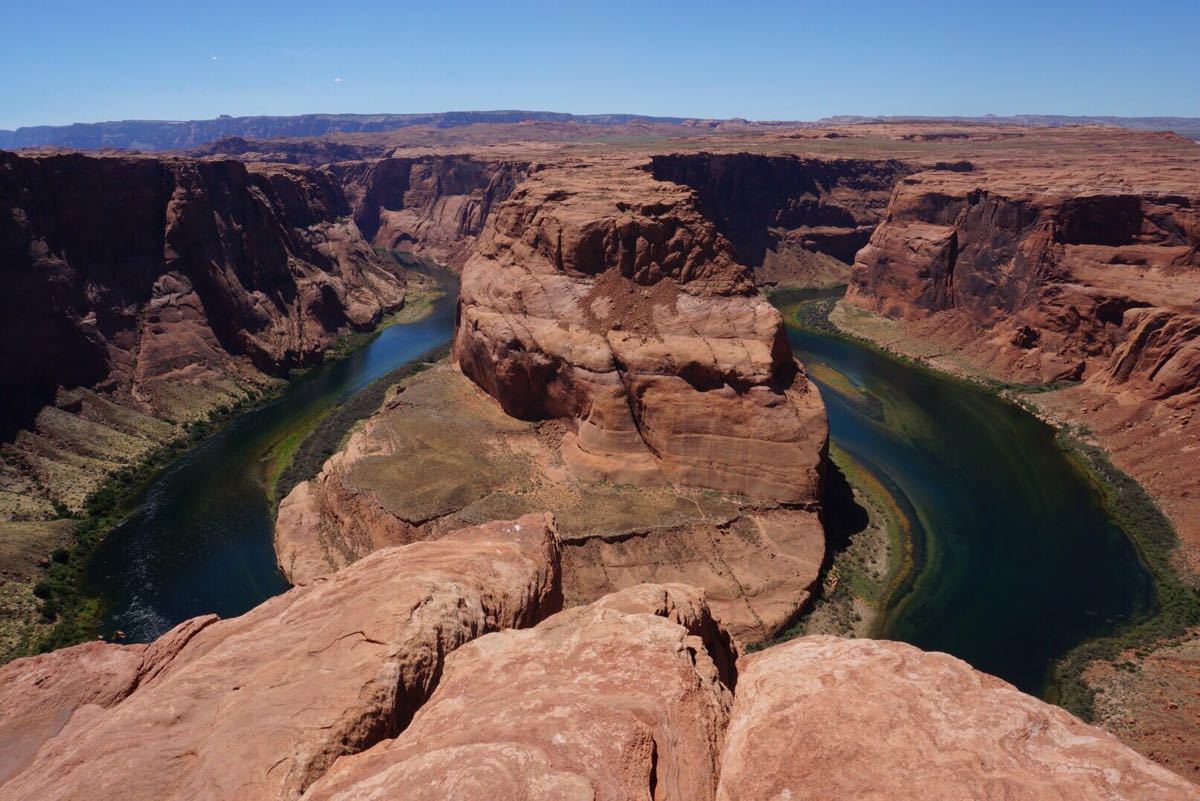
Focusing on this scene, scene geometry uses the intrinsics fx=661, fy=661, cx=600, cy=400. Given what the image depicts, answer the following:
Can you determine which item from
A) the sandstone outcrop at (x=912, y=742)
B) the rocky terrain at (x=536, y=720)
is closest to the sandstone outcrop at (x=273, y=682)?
the rocky terrain at (x=536, y=720)

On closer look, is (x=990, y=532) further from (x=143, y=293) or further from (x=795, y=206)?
(x=795, y=206)

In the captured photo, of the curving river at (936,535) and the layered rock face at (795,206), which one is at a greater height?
the layered rock face at (795,206)

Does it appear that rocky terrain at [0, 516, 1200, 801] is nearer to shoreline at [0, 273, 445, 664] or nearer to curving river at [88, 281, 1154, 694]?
shoreline at [0, 273, 445, 664]

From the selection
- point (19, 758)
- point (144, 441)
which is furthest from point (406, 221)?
point (19, 758)

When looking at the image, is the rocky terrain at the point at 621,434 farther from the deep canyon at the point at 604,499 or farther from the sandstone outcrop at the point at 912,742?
the sandstone outcrop at the point at 912,742

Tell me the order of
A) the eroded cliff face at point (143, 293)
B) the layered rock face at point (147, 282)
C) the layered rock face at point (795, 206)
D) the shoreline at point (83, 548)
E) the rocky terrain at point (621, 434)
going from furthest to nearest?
the layered rock face at point (795, 206) → the layered rock face at point (147, 282) → the eroded cliff face at point (143, 293) → the rocky terrain at point (621, 434) → the shoreline at point (83, 548)

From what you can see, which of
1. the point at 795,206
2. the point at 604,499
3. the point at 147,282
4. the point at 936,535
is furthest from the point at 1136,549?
the point at 795,206

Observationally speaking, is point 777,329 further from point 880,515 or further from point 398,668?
point 398,668
